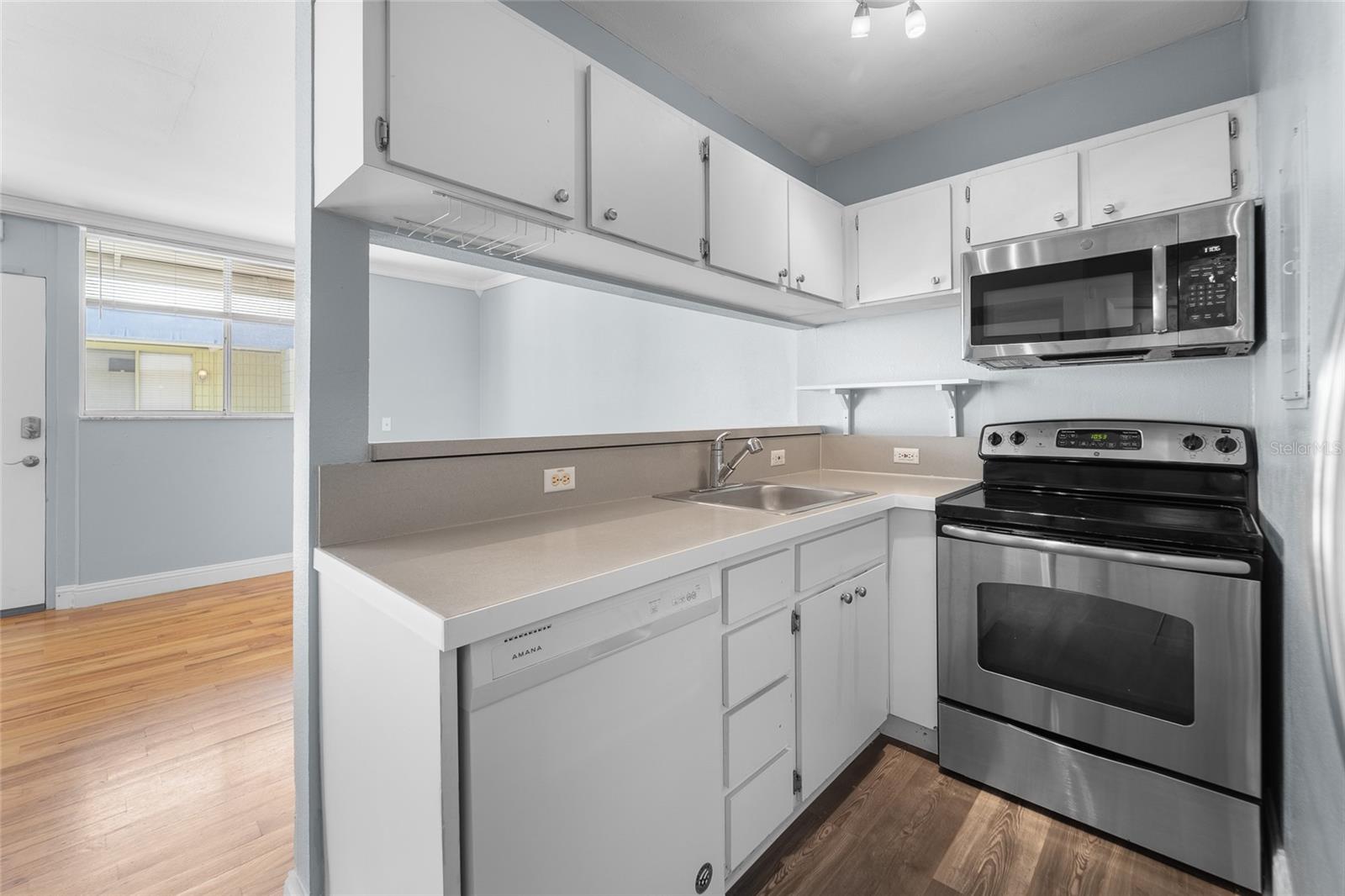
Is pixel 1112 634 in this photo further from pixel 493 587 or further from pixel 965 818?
pixel 493 587

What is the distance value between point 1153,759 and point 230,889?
2447 mm

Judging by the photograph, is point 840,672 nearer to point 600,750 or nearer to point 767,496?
point 767,496

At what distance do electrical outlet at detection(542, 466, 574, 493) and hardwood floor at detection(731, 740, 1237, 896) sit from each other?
1153 mm

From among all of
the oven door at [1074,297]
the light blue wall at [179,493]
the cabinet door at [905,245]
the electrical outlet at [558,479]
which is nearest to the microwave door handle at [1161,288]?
the oven door at [1074,297]

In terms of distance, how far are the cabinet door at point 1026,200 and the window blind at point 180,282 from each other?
443 centimetres

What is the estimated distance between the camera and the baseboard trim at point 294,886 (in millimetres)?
1397

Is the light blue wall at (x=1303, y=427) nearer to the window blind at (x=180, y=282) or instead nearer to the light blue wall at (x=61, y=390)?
the window blind at (x=180, y=282)

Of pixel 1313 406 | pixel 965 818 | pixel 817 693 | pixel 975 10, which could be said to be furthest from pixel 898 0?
pixel 965 818

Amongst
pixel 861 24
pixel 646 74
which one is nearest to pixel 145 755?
pixel 646 74

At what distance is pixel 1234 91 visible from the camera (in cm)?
197

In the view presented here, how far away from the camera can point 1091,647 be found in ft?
5.36

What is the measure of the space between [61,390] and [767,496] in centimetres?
458

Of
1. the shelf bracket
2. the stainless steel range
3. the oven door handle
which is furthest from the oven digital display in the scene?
the shelf bracket

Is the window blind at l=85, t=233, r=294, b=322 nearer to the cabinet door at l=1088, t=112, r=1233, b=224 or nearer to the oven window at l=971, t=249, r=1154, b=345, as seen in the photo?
the oven window at l=971, t=249, r=1154, b=345
